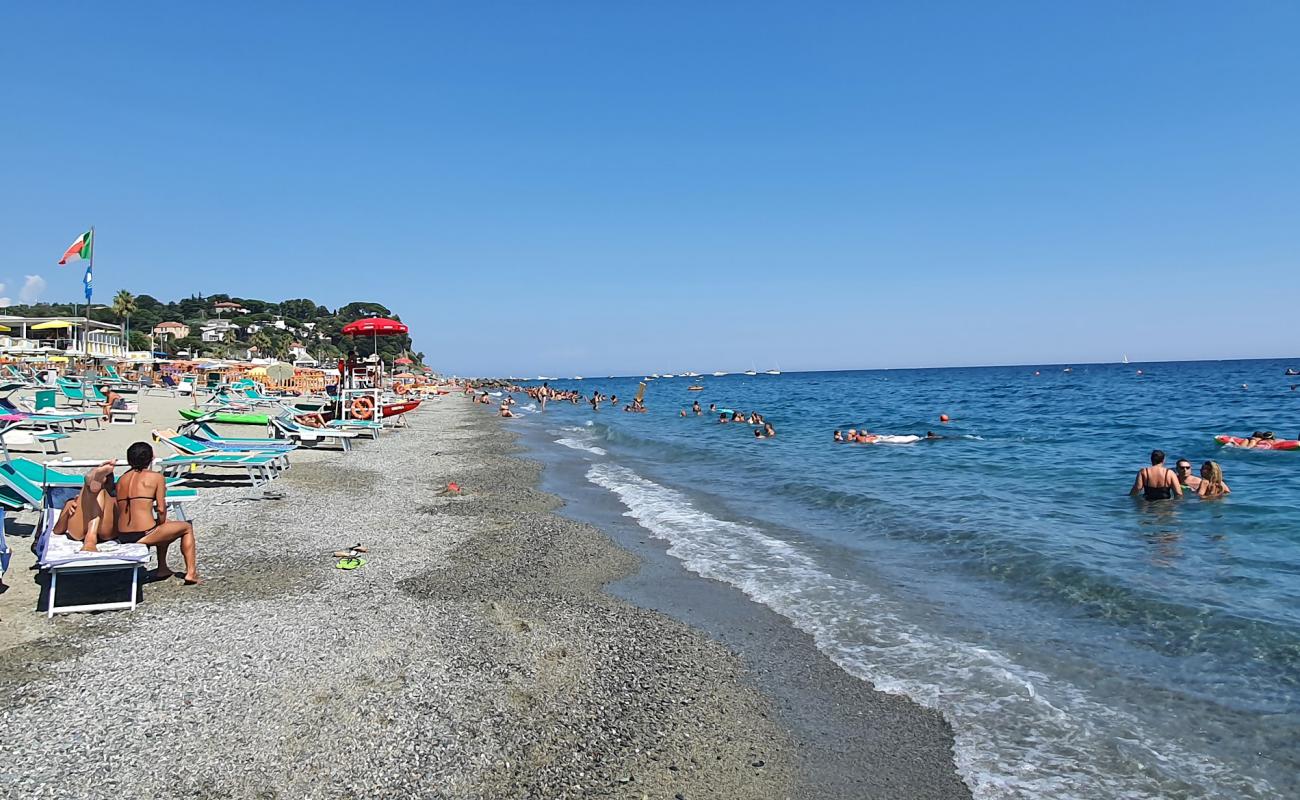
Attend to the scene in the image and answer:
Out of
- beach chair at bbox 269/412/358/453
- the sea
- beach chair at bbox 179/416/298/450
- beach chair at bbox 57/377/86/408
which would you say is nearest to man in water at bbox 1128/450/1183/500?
the sea

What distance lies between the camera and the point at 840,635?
654 cm

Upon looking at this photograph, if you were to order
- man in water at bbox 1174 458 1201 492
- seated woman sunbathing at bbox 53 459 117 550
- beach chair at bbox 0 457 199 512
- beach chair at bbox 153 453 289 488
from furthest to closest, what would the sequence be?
1. man in water at bbox 1174 458 1201 492
2. beach chair at bbox 153 453 289 488
3. beach chair at bbox 0 457 199 512
4. seated woman sunbathing at bbox 53 459 117 550

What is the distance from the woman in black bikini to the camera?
6.46 meters

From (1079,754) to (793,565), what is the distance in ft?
15.0

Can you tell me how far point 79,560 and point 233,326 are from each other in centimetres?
11640

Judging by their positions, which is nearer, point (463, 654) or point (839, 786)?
point (839, 786)

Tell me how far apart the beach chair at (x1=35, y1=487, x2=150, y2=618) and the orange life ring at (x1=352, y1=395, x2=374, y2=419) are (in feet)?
63.1

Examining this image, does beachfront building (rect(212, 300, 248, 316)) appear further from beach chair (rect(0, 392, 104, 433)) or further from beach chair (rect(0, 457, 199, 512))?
beach chair (rect(0, 457, 199, 512))

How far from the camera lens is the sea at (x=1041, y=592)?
4617mm

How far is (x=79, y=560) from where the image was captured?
5734mm

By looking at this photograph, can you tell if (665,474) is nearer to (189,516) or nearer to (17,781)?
(189,516)

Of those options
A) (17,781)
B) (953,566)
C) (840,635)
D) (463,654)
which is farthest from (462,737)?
(953,566)

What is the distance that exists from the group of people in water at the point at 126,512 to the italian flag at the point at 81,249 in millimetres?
30510

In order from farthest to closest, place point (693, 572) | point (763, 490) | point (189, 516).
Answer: point (763, 490) → point (189, 516) → point (693, 572)
